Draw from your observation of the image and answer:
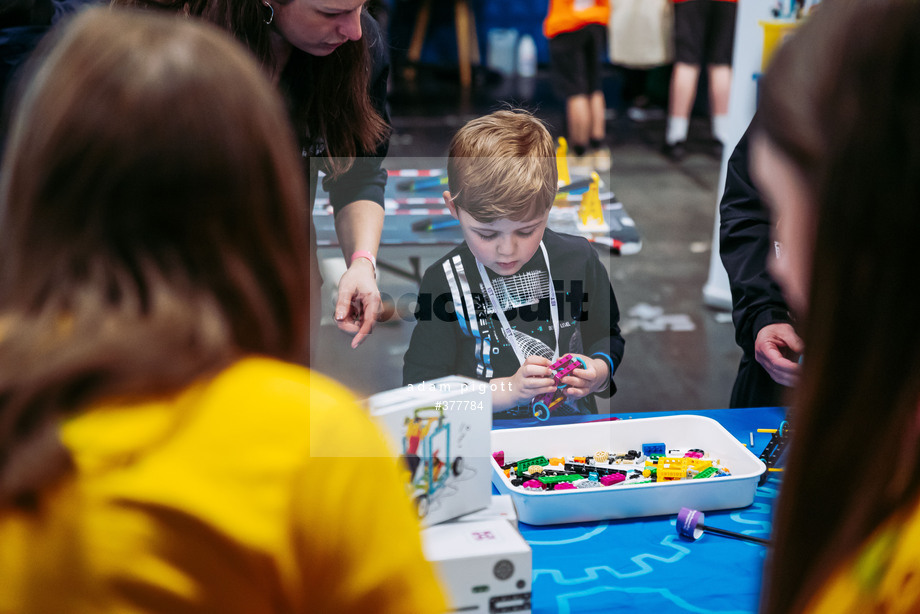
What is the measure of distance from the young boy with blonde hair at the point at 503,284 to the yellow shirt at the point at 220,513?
934mm

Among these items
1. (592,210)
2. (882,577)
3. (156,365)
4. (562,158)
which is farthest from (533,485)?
(592,210)

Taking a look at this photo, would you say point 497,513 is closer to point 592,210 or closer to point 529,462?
point 529,462

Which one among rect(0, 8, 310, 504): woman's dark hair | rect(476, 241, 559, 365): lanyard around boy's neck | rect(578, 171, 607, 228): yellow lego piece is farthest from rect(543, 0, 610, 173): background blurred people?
rect(0, 8, 310, 504): woman's dark hair

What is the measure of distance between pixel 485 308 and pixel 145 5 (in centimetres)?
76

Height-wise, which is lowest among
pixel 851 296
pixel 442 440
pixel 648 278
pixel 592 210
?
pixel 648 278

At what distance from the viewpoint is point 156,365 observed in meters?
0.52

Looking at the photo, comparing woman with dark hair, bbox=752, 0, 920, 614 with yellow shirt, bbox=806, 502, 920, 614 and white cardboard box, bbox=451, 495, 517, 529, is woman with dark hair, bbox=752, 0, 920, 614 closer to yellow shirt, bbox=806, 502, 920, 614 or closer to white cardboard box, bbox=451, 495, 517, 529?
yellow shirt, bbox=806, 502, 920, 614

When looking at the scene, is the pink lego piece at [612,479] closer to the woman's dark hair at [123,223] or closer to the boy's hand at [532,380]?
the boy's hand at [532,380]

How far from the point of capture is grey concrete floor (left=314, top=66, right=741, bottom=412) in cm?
170

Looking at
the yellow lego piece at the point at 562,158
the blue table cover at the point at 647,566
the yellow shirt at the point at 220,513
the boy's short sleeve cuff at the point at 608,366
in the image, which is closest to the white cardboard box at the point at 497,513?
the blue table cover at the point at 647,566

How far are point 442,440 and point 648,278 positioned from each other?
10.9ft

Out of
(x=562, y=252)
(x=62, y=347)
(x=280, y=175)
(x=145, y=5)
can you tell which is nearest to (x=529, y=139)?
(x=562, y=252)

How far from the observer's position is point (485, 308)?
1.54 metres

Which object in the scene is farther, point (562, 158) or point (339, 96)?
point (562, 158)
